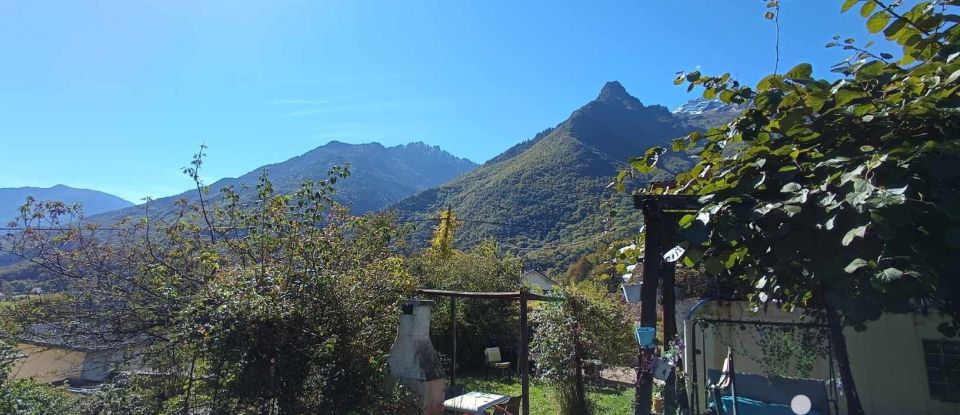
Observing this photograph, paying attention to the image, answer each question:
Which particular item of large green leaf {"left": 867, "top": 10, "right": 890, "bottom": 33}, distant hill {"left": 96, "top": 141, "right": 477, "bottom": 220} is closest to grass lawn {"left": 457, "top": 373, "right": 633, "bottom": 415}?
large green leaf {"left": 867, "top": 10, "right": 890, "bottom": 33}

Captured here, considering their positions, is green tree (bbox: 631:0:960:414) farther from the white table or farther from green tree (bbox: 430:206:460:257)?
green tree (bbox: 430:206:460:257)

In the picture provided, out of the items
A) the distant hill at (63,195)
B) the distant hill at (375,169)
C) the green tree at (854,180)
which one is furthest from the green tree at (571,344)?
the distant hill at (63,195)

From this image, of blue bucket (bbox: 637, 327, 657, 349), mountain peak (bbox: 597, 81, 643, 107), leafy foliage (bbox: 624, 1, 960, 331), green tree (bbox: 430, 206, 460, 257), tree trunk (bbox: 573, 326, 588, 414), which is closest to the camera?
leafy foliage (bbox: 624, 1, 960, 331)

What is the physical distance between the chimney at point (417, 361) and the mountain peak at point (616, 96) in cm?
8803

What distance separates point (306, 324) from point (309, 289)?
36cm

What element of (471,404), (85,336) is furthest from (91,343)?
(471,404)

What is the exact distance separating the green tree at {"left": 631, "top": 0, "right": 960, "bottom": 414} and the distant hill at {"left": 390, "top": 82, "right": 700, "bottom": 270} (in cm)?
3218

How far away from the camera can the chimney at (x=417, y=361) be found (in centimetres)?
673

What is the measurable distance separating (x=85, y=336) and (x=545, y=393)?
8.60 m

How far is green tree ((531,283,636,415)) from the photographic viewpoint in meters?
8.62

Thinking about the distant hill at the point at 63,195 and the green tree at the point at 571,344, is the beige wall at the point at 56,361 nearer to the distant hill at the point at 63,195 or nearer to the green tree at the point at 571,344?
the green tree at the point at 571,344

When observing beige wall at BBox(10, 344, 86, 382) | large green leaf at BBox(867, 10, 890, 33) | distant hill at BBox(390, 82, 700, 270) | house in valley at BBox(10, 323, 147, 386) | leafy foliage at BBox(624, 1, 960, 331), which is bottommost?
beige wall at BBox(10, 344, 86, 382)

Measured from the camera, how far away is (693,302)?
7.67 metres

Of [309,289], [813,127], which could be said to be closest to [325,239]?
[309,289]
